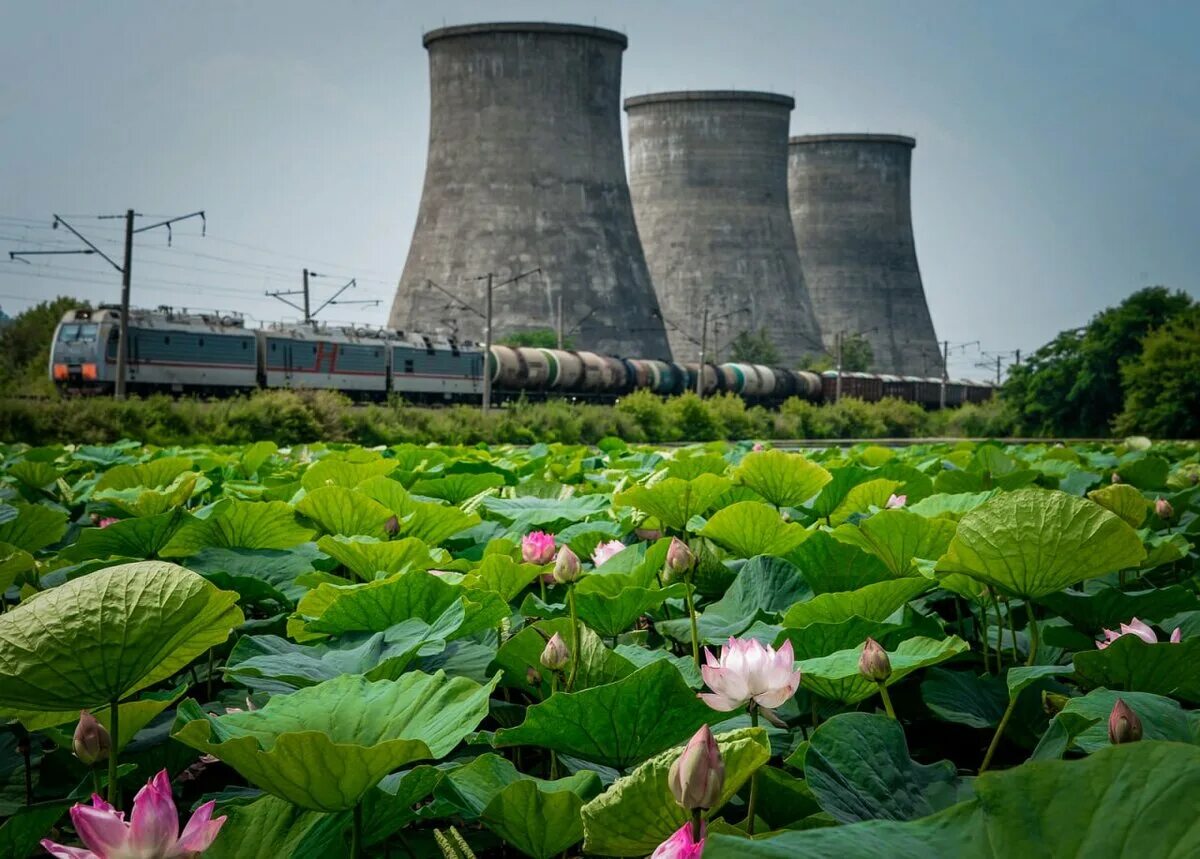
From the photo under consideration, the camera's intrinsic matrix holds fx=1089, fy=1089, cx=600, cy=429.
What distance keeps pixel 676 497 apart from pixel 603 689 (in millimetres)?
757

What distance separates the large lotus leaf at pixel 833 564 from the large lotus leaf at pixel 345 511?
56 centimetres

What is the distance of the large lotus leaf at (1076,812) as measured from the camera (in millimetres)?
353

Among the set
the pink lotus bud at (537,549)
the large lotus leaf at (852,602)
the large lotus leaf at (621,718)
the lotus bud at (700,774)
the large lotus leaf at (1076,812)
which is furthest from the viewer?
the pink lotus bud at (537,549)

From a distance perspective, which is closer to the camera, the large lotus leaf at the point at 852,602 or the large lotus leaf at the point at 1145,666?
the large lotus leaf at the point at 1145,666

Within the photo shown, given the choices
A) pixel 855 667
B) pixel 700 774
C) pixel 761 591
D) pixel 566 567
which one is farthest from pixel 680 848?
pixel 761 591

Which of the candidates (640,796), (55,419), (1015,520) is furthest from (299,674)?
(55,419)

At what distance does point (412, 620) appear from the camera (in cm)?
85

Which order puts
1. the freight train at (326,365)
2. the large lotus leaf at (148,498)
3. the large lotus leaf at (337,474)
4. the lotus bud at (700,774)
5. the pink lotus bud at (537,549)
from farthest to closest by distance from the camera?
the freight train at (326,365)
the large lotus leaf at (337,474)
the large lotus leaf at (148,498)
the pink lotus bud at (537,549)
the lotus bud at (700,774)

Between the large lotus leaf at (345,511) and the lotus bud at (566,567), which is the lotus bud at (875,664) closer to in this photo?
the lotus bud at (566,567)

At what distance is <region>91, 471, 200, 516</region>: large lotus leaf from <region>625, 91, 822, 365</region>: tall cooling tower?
100ft

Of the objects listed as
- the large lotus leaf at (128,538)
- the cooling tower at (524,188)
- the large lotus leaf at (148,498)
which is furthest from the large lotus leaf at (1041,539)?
the cooling tower at (524,188)

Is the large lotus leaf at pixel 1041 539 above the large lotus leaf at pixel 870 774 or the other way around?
above

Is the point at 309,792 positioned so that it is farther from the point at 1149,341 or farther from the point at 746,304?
the point at 746,304

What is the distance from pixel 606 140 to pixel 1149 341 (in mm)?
15638
